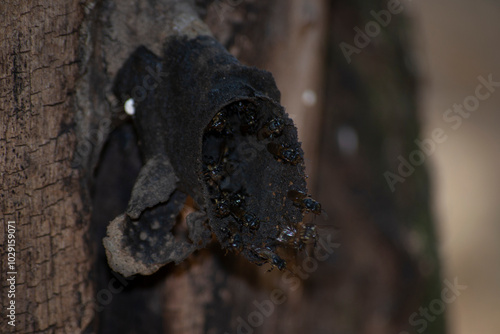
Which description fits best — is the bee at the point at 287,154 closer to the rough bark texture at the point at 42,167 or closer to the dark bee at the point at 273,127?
the dark bee at the point at 273,127

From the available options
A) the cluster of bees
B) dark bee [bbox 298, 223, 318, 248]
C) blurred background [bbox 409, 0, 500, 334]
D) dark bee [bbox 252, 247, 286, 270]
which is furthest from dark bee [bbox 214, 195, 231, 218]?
blurred background [bbox 409, 0, 500, 334]

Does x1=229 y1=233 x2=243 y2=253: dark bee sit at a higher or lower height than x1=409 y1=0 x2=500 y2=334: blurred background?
higher

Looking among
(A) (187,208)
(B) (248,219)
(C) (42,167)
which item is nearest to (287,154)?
(B) (248,219)

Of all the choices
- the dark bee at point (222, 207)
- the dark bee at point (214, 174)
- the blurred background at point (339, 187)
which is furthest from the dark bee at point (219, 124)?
the blurred background at point (339, 187)

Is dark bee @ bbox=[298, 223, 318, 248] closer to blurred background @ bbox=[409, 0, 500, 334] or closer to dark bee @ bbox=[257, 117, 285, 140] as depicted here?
dark bee @ bbox=[257, 117, 285, 140]

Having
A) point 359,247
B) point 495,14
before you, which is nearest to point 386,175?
point 359,247

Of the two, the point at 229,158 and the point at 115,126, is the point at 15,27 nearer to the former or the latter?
the point at 115,126
